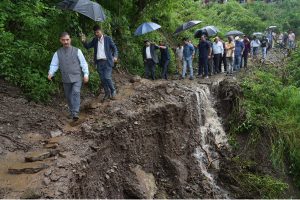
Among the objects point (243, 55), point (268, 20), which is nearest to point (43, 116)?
point (243, 55)

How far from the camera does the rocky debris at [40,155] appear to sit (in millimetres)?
6117

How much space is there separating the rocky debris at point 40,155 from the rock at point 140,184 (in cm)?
177

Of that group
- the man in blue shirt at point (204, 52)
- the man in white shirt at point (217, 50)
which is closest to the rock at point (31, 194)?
the man in blue shirt at point (204, 52)

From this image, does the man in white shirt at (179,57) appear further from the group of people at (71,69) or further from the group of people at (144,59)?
the group of people at (71,69)

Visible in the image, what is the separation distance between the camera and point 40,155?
616cm

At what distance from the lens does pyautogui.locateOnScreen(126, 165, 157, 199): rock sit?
739 cm

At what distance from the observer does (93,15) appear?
8758mm

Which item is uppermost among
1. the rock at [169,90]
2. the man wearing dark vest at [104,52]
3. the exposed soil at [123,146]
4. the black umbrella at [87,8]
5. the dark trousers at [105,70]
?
the black umbrella at [87,8]

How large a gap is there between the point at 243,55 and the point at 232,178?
9081 millimetres

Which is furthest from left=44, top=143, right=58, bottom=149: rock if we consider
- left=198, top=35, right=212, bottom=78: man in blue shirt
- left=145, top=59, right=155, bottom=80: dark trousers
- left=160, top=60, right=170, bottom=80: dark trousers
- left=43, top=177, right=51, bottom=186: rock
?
left=198, top=35, right=212, bottom=78: man in blue shirt

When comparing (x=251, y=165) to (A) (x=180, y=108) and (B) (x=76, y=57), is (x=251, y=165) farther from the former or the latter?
(B) (x=76, y=57)

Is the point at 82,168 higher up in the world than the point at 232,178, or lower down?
higher up

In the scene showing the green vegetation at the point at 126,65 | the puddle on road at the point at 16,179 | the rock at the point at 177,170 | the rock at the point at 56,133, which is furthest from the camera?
the rock at the point at 177,170

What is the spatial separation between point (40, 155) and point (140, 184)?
92.8 inches
